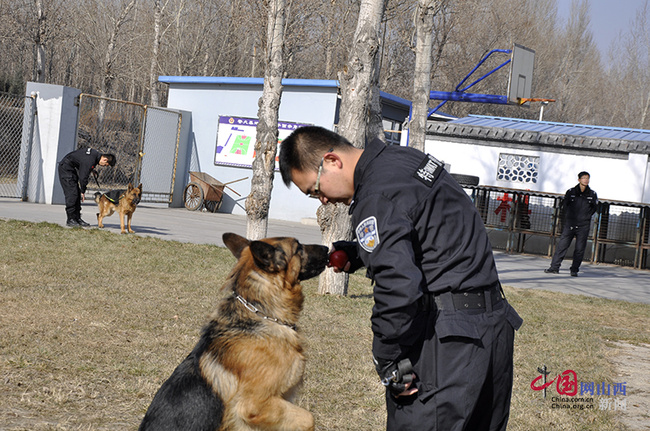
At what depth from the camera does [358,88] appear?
809 cm

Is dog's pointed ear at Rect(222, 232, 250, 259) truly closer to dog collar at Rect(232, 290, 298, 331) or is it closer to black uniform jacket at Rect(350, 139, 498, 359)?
dog collar at Rect(232, 290, 298, 331)

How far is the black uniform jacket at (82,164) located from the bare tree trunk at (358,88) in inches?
278

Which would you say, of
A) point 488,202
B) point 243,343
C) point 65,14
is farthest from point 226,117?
point 243,343

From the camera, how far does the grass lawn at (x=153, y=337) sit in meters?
4.37

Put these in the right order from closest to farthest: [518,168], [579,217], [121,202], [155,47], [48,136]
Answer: [121,202], [579,217], [48,136], [518,168], [155,47]

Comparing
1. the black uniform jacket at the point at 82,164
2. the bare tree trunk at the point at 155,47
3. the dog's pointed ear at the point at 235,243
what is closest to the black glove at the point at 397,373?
the dog's pointed ear at the point at 235,243

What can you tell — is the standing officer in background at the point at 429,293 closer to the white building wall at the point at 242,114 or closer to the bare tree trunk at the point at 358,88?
the bare tree trunk at the point at 358,88

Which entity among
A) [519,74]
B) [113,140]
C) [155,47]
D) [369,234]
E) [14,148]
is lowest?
[369,234]

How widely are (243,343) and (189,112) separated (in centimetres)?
2070

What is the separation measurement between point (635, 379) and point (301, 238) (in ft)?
34.3

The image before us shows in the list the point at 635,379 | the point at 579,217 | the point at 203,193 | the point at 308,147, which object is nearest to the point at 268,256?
the point at 308,147

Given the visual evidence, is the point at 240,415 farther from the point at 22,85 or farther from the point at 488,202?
the point at 22,85

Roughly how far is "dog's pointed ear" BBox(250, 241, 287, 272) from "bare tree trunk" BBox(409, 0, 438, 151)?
778cm

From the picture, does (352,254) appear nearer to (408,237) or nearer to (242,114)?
(408,237)
